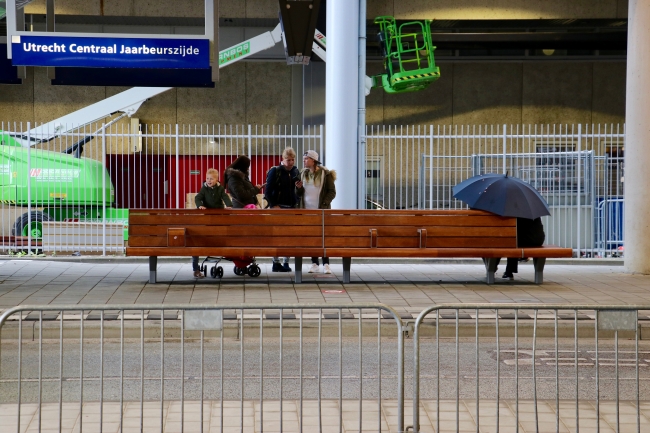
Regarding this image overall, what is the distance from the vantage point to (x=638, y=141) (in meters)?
13.4

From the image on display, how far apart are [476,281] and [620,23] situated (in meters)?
13.9

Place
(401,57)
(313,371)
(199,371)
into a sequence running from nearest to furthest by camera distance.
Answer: (199,371), (313,371), (401,57)

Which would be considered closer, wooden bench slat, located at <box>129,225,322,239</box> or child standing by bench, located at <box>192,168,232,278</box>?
wooden bench slat, located at <box>129,225,322,239</box>

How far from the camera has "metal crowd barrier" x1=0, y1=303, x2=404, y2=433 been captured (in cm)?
468

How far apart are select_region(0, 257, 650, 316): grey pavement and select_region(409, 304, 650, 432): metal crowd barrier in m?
1.10

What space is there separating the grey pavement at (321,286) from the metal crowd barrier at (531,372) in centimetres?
110

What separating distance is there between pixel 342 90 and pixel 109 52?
6353mm

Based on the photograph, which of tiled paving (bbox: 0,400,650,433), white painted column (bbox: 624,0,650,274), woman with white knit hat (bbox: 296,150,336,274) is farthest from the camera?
white painted column (bbox: 624,0,650,274)

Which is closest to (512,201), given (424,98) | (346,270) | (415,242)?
(415,242)

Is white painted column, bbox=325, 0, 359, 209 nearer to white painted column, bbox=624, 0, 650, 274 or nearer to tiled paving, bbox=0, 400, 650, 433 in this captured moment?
white painted column, bbox=624, 0, 650, 274

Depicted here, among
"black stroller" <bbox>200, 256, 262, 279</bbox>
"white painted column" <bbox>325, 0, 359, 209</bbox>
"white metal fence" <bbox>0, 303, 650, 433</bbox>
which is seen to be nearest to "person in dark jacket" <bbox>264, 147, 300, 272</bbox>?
"black stroller" <bbox>200, 256, 262, 279</bbox>

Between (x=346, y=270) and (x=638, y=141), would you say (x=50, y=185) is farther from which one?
(x=638, y=141)

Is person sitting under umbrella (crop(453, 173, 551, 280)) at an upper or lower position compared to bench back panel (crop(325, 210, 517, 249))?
upper

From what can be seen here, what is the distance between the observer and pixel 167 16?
23078mm
